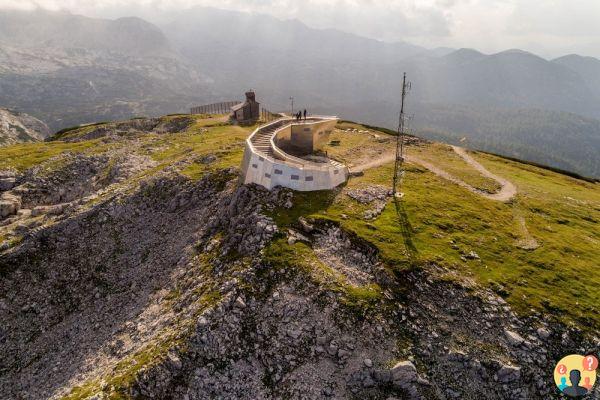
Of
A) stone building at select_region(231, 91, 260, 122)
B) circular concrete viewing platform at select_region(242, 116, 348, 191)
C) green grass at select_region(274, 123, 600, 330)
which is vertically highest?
stone building at select_region(231, 91, 260, 122)

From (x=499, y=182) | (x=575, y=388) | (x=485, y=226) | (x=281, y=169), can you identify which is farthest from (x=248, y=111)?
(x=575, y=388)

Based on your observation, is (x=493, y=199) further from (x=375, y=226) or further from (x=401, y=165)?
(x=375, y=226)

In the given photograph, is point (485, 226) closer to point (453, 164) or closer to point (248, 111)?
point (453, 164)

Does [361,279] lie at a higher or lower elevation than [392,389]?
higher

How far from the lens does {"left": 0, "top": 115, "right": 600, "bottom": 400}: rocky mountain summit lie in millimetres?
26844

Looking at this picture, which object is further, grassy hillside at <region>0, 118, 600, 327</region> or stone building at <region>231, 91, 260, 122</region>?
stone building at <region>231, 91, 260, 122</region>

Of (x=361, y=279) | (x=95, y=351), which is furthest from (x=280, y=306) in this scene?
(x=95, y=351)

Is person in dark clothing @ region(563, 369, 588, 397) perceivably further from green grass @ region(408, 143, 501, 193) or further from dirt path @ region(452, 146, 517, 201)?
green grass @ region(408, 143, 501, 193)

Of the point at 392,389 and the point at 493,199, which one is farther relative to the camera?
the point at 493,199

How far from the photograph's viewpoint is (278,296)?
31.3m

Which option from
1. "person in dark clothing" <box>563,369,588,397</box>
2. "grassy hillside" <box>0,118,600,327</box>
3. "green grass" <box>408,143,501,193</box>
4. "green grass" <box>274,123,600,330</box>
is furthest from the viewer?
"green grass" <box>408,143,501,193</box>

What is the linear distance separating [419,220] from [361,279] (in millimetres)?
12105

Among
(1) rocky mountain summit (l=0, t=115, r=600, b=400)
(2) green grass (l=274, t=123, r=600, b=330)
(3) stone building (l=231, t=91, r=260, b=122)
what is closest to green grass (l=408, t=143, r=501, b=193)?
(2) green grass (l=274, t=123, r=600, b=330)

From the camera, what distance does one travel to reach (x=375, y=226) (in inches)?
1528
